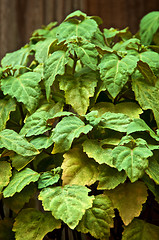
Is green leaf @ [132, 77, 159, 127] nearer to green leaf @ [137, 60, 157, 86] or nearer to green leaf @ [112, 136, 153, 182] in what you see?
green leaf @ [137, 60, 157, 86]

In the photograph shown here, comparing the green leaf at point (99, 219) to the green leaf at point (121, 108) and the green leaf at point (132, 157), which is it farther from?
the green leaf at point (121, 108)

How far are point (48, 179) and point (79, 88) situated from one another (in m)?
0.31

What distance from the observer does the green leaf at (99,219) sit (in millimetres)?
879

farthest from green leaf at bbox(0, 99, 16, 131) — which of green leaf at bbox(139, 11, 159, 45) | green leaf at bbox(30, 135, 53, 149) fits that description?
green leaf at bbox(139, 11, 159, 45)

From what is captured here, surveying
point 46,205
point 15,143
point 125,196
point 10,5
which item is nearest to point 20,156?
point 15,143

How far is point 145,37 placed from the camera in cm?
138

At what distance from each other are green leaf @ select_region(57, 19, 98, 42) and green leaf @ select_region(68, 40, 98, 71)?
7 centimetres

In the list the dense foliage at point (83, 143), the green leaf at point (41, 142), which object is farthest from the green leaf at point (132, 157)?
the green leaf at point (41, 142)

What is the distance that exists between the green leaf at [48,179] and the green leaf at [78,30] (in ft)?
1.45

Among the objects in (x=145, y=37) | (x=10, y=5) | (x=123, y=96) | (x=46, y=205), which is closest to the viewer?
(x=46, y=205)

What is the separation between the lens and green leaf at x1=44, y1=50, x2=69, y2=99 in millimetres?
1064

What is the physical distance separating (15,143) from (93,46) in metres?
0.38

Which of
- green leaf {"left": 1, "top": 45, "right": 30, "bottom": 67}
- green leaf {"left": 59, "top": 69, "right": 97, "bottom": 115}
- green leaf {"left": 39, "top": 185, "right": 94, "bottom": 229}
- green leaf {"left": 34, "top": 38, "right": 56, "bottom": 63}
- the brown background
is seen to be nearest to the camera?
green leaf {"left": 39, "top": 185, "right": 94, "bottom": 229}

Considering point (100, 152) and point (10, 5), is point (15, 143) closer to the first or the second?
point (100, 152)
